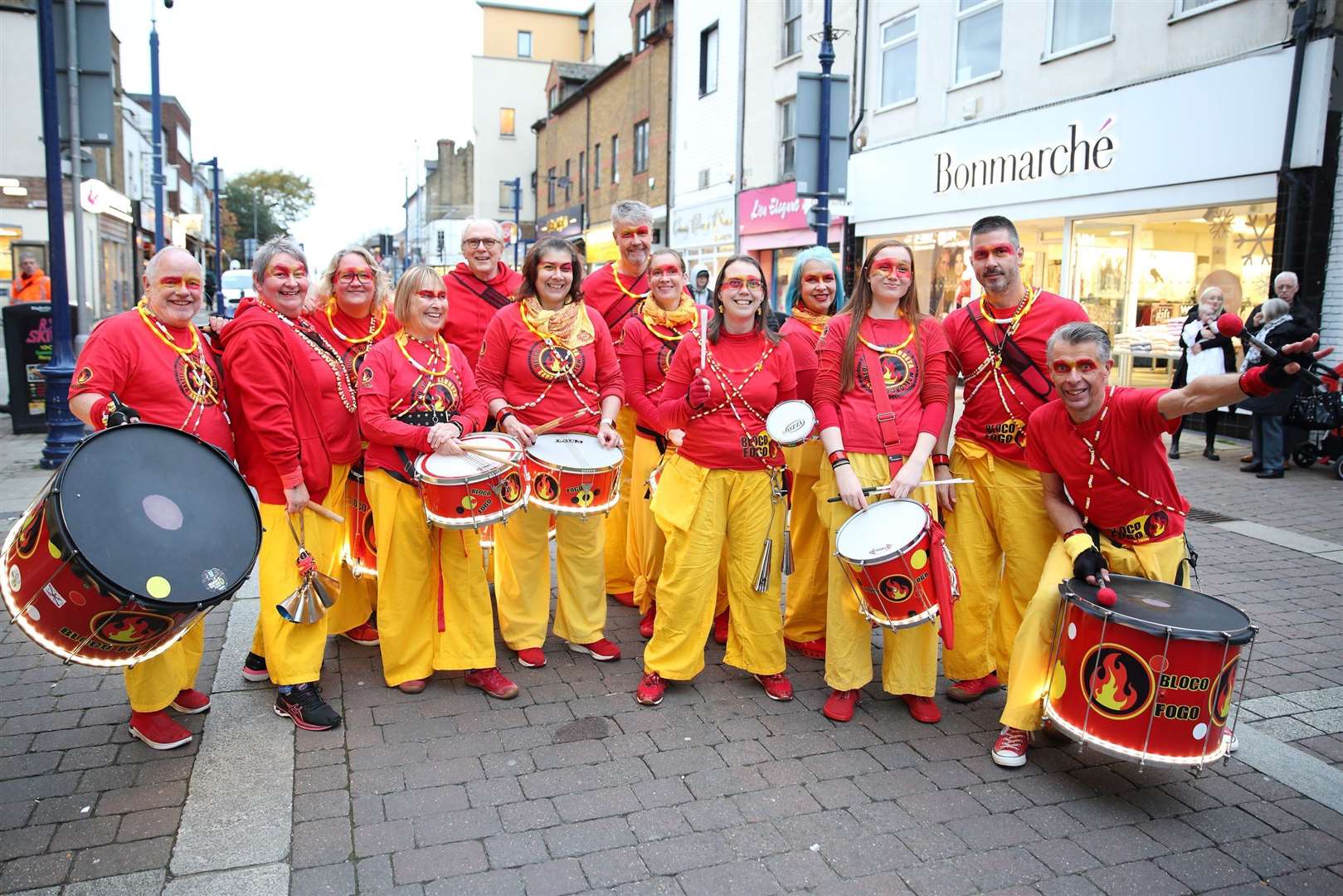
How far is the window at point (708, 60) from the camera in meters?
24.9

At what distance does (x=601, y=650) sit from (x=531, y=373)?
1414mm

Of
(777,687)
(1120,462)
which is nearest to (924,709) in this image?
(777,687)

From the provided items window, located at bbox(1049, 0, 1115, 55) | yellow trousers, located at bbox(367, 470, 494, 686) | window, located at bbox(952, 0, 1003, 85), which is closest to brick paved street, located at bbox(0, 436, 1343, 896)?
yellow trousers, located at bbox(367, 470, 494, 686)

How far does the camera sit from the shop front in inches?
822

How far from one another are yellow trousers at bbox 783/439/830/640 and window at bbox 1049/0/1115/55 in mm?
10776

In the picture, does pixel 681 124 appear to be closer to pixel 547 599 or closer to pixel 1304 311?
pixel 1304 311

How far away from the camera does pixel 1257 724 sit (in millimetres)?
4078

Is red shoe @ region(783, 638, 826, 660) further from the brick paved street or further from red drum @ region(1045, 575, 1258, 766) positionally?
red drum @ region(1045, 575, 1258, 766)

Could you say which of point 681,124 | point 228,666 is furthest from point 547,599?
point 681,124

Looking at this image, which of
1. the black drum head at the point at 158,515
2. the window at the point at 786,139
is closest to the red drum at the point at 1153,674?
the black drum head at the point at 158,515

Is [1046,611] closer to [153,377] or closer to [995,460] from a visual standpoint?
[995,460]

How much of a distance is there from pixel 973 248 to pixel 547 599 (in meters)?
2.58

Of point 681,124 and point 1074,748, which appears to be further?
point 681,124

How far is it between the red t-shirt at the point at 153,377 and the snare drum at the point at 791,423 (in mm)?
2195
